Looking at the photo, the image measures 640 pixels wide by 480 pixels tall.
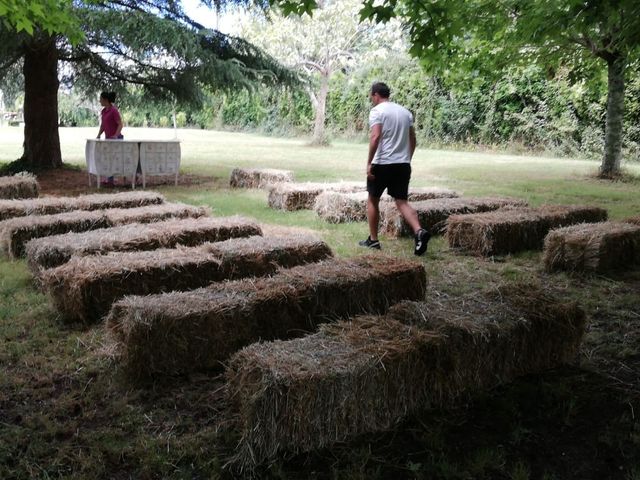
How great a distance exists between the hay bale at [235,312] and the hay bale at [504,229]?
261 centimetres

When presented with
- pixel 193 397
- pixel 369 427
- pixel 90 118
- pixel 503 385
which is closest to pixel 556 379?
pixel 503 385

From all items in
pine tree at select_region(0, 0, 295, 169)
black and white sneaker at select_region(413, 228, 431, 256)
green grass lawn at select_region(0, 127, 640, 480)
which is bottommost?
green grass lawn at select_region(0, 127, 640, 480)

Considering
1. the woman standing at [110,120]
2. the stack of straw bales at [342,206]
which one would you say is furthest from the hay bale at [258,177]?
the stack of straw bales at [342,206]

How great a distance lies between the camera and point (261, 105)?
1353 inches

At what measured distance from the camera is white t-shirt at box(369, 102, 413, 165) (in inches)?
265

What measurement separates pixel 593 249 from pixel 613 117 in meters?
9.35

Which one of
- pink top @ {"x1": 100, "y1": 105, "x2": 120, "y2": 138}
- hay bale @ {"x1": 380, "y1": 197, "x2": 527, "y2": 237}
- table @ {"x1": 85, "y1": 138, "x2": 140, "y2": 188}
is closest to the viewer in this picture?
hay bale @ {"x1": 380, "y1": 197, "x2": 527, "y2": 237}

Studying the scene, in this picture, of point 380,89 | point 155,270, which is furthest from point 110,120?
point 155,270

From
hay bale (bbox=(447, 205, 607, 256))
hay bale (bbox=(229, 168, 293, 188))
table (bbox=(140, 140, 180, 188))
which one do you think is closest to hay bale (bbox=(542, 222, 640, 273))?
hay bale (bbox=(447, 205, 607, 256))

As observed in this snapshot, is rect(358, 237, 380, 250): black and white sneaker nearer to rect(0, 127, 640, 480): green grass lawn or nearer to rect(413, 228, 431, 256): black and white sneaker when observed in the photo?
rect(413, 228, 431, 256): black and white sneaker

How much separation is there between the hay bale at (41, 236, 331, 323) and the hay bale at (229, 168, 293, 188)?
20.4 feet

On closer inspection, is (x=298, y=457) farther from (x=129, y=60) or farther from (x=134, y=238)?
(x=129, y=60)

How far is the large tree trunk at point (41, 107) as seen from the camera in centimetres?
1296

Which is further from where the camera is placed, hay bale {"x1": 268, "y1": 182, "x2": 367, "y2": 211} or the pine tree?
the pine tree
